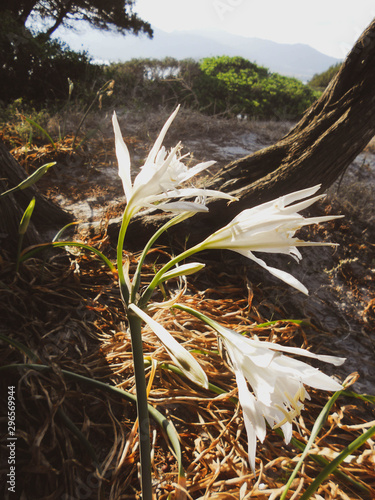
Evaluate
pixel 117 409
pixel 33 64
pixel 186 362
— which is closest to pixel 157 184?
pixel 186 362

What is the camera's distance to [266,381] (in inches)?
24.1

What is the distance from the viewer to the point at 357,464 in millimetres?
1022

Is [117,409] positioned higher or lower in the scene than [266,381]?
lower

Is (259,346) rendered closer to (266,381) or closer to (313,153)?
(266,381)

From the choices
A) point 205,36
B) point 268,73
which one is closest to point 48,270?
point 268,73

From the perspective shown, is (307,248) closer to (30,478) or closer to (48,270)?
(48,270)

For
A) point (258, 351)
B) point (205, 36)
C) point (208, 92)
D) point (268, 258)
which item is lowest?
point (268, 258)

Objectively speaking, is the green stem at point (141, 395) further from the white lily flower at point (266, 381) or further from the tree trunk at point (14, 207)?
the tree trunk at point (14, 207)

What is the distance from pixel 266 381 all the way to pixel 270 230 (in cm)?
28

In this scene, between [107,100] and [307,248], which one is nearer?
[307,248]

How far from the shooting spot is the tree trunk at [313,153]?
176cm

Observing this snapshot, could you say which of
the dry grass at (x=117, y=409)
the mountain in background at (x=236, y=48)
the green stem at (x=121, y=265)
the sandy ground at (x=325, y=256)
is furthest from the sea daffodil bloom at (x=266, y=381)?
the mountain in background at (x=236, y=48)

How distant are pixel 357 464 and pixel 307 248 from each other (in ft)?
4.54

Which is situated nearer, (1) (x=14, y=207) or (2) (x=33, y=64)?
(1) (x=14, y=207)
